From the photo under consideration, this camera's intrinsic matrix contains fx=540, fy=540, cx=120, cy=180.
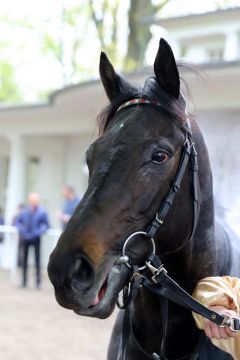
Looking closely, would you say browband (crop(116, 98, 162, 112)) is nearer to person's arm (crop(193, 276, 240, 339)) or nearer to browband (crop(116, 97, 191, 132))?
browband (crop(116, 97, 191, 132))

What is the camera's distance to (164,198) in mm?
1959

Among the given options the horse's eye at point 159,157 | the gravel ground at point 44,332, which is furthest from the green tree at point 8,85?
the horse's eye at point 159,157

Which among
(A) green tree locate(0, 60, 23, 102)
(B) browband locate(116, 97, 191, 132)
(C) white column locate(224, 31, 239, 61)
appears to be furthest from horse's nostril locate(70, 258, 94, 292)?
(A) green tree locate(0, 60, 23, 102)

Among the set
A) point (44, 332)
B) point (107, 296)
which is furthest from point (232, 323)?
point (44, 332)

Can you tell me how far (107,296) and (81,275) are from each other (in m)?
0.14

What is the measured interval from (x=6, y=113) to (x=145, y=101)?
11.5 metres

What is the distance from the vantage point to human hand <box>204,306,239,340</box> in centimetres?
202

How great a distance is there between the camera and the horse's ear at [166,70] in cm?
201

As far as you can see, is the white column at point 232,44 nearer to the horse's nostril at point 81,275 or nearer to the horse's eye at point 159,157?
the horse's eye at point 159,157

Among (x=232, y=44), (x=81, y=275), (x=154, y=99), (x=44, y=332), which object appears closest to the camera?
(x=81, y=275)

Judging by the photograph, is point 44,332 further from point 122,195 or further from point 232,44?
point 232,44

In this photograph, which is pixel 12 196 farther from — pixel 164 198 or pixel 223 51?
pixel 164 198

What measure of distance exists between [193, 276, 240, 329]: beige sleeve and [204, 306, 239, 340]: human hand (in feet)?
0.08

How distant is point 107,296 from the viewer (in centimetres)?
181
